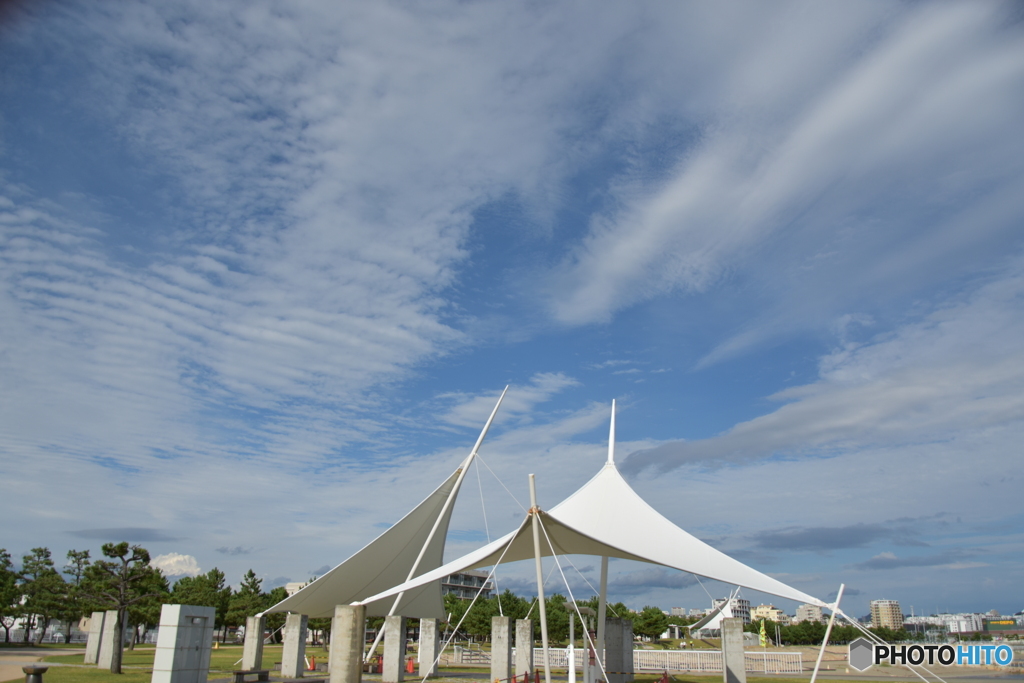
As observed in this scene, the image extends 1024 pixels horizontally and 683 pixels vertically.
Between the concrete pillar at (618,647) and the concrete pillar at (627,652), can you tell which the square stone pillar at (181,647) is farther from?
Answer: the concrete pillar at (627,652)

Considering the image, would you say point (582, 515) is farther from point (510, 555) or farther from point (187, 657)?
point (187, 657)

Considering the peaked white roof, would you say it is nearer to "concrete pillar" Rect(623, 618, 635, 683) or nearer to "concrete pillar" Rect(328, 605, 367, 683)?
"concrete pillar" Rect(623, 618, 635, 683)

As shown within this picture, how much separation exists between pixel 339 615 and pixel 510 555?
6.23m

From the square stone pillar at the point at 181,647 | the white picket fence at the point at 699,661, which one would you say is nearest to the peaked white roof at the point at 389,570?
the white picket fence at the point at 699,661

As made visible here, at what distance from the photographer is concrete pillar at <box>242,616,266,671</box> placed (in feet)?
70.8

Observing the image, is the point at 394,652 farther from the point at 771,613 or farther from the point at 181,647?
the point at 771,613

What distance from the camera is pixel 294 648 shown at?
21.2 m

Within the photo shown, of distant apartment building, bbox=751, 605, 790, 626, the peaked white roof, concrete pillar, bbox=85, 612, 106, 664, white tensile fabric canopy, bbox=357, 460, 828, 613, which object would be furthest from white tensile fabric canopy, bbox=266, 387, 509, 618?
distant apartment building, bbox=751, 605, 790, 626

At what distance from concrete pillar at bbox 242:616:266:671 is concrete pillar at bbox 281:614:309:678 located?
1024mm

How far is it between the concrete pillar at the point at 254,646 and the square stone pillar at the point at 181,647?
1114 centimetres

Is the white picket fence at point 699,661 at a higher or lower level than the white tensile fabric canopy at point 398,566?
lower

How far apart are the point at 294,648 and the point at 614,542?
39.9 feet

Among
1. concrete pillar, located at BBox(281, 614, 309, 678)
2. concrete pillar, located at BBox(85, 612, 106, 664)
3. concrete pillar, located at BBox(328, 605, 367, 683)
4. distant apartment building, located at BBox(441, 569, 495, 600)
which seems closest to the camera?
concrete pillar, located at BBox(328, 605, 367, 683)

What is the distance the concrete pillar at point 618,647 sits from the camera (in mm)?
18641
